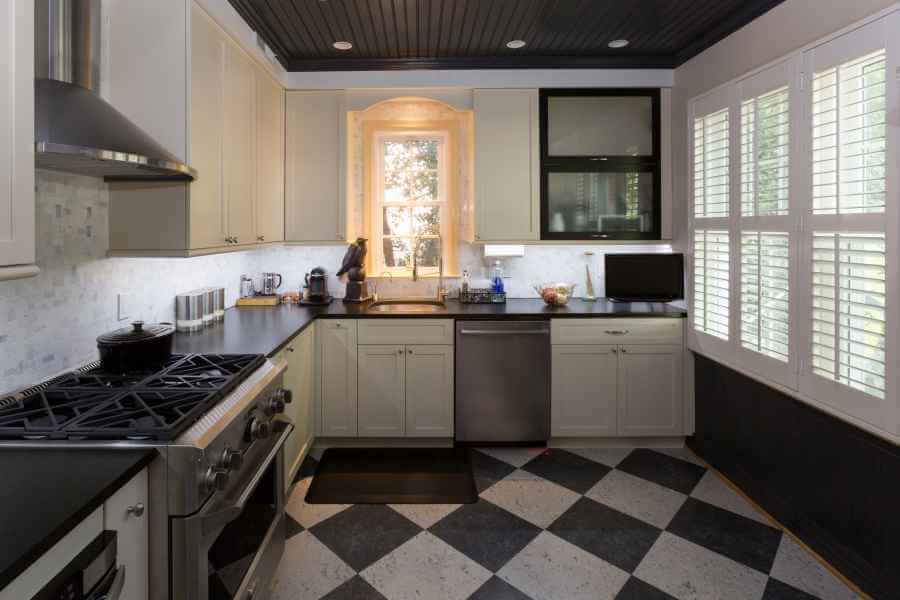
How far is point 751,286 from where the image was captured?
2744 mm

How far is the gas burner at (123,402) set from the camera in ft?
4.44

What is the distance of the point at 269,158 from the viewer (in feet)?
11.0

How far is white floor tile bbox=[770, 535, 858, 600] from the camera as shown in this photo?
6.91 ft

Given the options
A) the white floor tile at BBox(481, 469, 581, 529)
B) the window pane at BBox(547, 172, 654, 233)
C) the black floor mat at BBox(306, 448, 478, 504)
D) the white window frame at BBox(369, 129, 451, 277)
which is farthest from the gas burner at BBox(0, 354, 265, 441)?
the window pane at BBox(547, 172, 654, 233)

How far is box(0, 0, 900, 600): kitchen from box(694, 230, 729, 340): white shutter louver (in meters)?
0.03

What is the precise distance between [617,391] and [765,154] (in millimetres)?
1628

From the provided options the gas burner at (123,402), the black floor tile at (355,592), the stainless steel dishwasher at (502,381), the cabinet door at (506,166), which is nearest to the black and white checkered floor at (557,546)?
the black floor tile at (355,592)

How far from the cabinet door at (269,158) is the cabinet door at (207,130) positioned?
0.55 meters

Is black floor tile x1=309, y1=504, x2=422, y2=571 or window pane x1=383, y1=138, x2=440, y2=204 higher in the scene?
window pane x1=383, y1=138, x2=440, y2=204

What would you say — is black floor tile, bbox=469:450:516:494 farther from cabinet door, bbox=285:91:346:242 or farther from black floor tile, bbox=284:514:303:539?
cabinet door, bbox=285:91:346:242

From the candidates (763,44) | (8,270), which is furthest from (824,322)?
(8,270)

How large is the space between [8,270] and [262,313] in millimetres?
2131

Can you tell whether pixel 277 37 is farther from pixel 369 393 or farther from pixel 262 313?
pixel 369 393

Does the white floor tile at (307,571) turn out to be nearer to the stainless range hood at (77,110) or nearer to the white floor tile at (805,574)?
the stainless range hood at (77,110)
